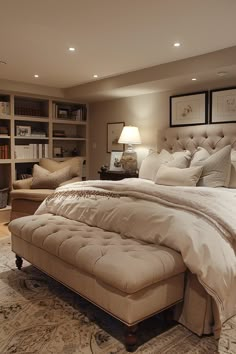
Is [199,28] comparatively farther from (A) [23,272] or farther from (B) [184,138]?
(A) [23,272]

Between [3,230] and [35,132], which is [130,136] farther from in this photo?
[3,230]

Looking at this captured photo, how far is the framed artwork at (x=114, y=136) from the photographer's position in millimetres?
5498

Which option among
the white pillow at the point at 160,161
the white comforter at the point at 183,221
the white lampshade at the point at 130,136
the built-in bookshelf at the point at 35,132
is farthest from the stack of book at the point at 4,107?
the white comforter at the point at 183,221

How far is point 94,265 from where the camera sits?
195 cm

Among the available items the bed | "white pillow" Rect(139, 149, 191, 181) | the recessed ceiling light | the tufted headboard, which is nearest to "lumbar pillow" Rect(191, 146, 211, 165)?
"white pillow" Rect(139, 149, 191, 181)

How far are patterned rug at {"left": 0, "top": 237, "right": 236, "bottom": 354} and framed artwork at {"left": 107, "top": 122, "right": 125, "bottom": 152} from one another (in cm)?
336

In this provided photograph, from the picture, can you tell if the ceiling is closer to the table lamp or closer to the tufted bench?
the table lamp

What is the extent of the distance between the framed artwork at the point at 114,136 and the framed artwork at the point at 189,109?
112 centimetres

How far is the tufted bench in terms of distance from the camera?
5.87ft

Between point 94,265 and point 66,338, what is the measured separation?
490 millimetres

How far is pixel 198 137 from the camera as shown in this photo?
13.5ft

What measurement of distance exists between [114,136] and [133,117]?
57 cm

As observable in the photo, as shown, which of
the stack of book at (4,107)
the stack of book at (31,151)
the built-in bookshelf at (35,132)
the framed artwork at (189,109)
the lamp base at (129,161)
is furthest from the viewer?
the stack of book at (31,151)

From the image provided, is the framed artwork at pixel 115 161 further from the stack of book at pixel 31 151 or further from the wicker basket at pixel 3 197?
the wicker basket at pixel 3 197
